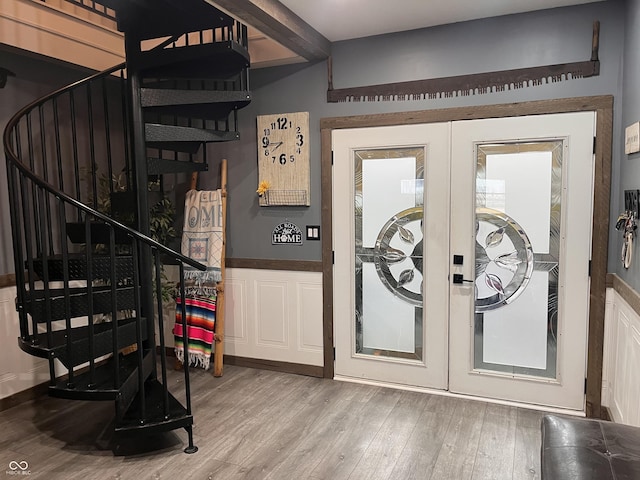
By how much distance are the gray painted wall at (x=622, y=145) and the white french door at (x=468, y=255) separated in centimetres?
16

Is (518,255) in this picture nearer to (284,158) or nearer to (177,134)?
(284,158)

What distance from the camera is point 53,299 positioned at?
271 cm

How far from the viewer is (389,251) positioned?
352 cm

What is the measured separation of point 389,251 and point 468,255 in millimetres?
579

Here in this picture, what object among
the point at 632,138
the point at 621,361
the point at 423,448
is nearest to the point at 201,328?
the point at 423,448

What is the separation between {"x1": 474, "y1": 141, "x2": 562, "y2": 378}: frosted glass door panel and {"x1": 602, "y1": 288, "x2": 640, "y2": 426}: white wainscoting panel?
31 centimetres

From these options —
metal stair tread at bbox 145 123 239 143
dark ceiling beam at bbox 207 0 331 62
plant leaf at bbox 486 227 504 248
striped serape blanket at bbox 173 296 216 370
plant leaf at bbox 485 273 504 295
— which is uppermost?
dark ceiling beam at bbox 207 0 331 62

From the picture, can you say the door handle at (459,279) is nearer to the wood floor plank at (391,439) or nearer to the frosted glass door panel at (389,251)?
the frosted glass door panel at (389,251)

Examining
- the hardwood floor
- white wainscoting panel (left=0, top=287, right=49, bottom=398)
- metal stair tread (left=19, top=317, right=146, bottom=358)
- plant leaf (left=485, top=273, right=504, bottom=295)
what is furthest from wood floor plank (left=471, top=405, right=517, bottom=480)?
white wainscoting panel (left=0, top=287, right=49, bottom=398)

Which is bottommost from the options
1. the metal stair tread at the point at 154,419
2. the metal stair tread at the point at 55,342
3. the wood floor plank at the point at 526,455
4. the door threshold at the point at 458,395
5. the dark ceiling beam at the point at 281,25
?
the wood floor plank at the point at 526,455

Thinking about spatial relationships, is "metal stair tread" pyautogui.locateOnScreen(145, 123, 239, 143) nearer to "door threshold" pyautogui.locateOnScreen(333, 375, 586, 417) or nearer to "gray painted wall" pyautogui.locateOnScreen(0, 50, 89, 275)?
"gray painted wall" pyautogui.locateOnScreen(0, 50, 89, 275)

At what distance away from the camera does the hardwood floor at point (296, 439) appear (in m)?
2.48

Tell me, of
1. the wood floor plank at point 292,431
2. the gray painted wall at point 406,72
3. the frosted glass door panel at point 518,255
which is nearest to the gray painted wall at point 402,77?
the gray painted wall at point 406,72

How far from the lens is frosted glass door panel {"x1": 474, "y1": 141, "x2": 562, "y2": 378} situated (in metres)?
3.09
